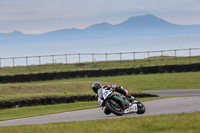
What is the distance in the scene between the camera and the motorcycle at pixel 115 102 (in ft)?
48.6

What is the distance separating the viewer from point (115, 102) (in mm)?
15039

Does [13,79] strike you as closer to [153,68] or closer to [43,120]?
[153,68]

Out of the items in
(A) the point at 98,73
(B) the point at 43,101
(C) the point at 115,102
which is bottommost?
(B) the point at 43,101

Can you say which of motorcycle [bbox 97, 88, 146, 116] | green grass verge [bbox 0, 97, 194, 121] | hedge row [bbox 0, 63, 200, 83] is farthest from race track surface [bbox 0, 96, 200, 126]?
hedge row [bbox 0, 63, 200, 83]

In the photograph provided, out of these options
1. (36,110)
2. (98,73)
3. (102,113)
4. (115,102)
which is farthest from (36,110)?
(98,73)

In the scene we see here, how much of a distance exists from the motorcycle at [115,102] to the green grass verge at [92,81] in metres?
8.90

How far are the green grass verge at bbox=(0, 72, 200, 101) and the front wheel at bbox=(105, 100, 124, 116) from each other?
356 inches

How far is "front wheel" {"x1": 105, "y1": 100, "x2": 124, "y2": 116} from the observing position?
14.8 metres

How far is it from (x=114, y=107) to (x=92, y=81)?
16084 millimetres

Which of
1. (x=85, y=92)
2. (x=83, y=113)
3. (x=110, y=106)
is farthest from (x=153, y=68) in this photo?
(x=110, y=106)

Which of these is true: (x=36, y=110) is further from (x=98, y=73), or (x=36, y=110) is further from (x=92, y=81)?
(x=98, y=73)

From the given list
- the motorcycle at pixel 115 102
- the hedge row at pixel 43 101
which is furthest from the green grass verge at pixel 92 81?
the motorcycle at pixel 115 102

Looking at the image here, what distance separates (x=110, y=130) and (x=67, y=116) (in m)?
7.63

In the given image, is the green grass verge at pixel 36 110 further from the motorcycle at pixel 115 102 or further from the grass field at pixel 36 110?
the motorcycle at pixel 115 102
